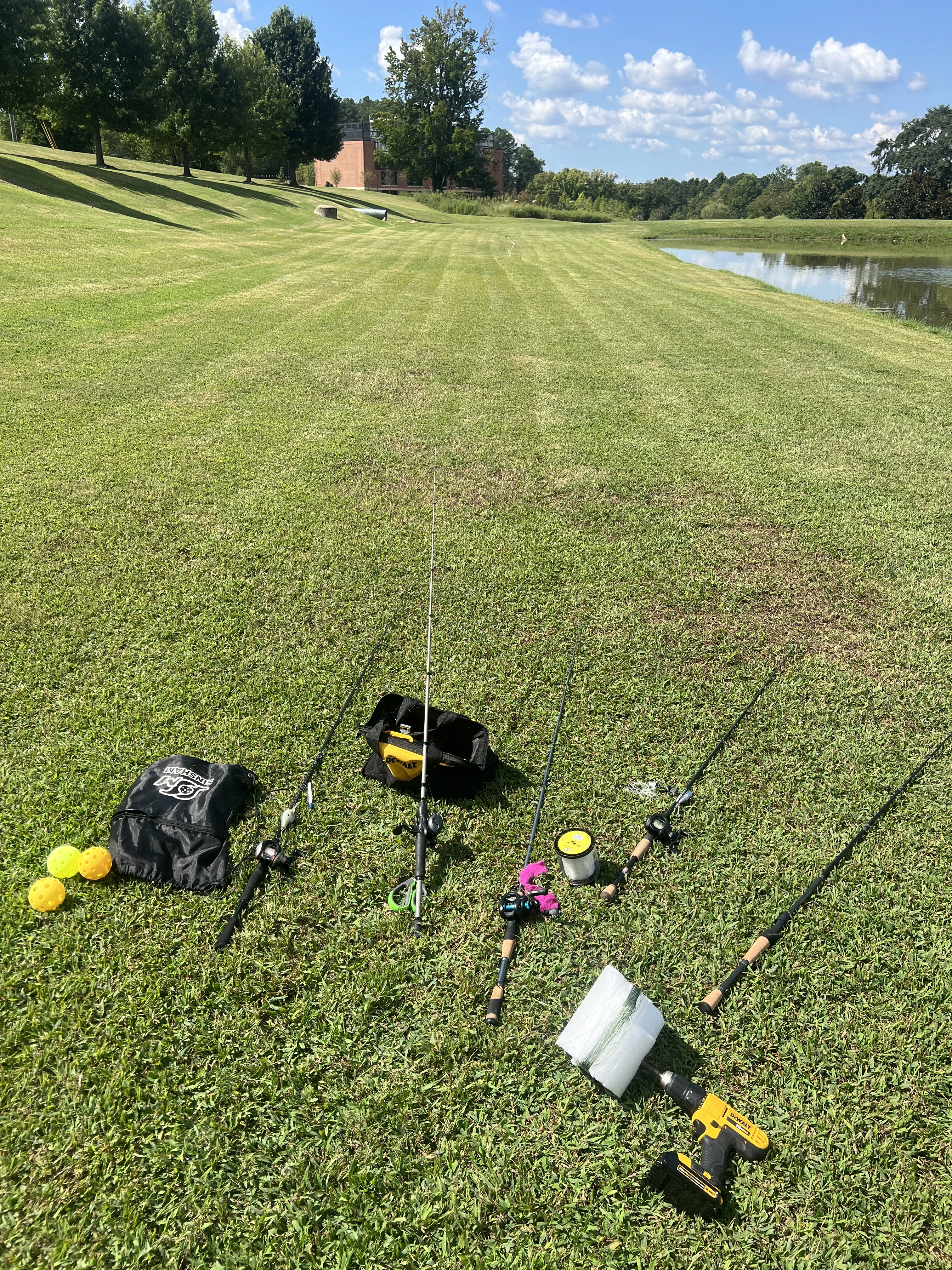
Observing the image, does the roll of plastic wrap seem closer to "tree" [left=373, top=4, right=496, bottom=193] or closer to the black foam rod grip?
the black foam rod grip

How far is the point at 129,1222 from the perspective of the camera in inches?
77.6

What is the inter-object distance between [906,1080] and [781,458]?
6834 millimetres

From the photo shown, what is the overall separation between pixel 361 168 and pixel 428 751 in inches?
3246

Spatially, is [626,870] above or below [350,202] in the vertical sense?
below

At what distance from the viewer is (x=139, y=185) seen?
89.8 feet

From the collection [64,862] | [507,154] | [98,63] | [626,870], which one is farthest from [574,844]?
[507,154]

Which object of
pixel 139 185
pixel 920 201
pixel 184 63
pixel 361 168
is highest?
pixel 361 168

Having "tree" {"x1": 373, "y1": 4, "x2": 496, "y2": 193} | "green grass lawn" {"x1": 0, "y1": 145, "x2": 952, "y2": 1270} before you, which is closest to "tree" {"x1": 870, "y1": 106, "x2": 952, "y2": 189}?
"tree" {"x1": 373, "y1": 4, "x2": 496, "y2": 193}

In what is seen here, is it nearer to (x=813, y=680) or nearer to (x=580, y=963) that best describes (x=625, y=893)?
(x=580, y=963)

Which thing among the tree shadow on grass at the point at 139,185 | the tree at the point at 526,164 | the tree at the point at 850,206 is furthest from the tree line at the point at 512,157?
the tree shadow on grass at the point at 139,185

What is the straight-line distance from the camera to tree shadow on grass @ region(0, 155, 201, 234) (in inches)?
850

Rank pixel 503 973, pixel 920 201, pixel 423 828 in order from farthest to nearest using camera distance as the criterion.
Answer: pixel 920 201 < pixel 423 828 < pixel 503 973

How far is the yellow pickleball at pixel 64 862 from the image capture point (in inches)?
112

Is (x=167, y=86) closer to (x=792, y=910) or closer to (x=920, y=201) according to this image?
(x=792, y=910)
